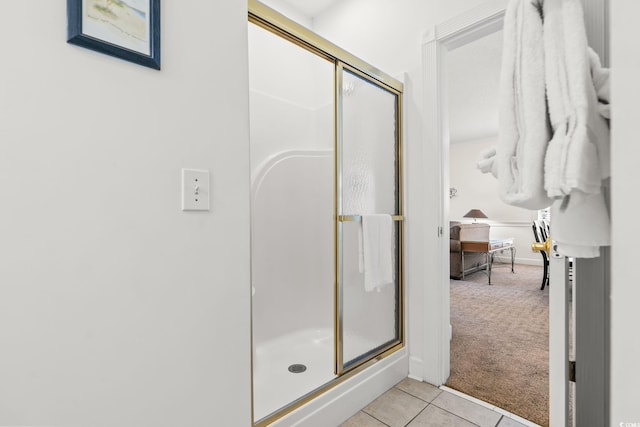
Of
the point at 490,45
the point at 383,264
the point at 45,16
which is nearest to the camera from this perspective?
the point at 45,16

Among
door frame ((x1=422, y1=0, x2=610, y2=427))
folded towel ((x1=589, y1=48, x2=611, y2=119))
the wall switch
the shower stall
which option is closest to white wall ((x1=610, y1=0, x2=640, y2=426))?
folded towel ((x1=589, y1=48, x2=611, y2=119))

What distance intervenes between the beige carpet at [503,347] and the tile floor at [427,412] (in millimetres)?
101

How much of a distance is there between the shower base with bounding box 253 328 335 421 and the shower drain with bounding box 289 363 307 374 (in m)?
0.02

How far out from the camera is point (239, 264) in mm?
1108

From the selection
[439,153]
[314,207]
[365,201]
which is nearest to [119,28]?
[365,201]

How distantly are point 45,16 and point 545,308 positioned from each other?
4.26m

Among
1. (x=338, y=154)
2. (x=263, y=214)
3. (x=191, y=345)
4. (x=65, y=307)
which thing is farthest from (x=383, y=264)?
(x=65, y=307)

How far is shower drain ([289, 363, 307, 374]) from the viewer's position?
1.93 metres

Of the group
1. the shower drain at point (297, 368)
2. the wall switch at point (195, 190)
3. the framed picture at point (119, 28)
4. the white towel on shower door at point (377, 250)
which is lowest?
the shower drain at point (297, 368)

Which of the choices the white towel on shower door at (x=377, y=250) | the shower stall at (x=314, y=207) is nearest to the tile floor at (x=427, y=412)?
the shower stall at (x=314, y=207)

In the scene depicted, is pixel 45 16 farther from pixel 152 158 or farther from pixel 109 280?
pixel 109 280

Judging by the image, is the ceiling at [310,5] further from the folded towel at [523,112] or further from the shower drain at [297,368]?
the shower drain at [297,368]

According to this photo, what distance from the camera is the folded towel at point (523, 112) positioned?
0.53 m

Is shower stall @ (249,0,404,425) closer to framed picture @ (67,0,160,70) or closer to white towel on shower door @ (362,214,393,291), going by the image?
white towel on shower door @ (362,214,393,291)
